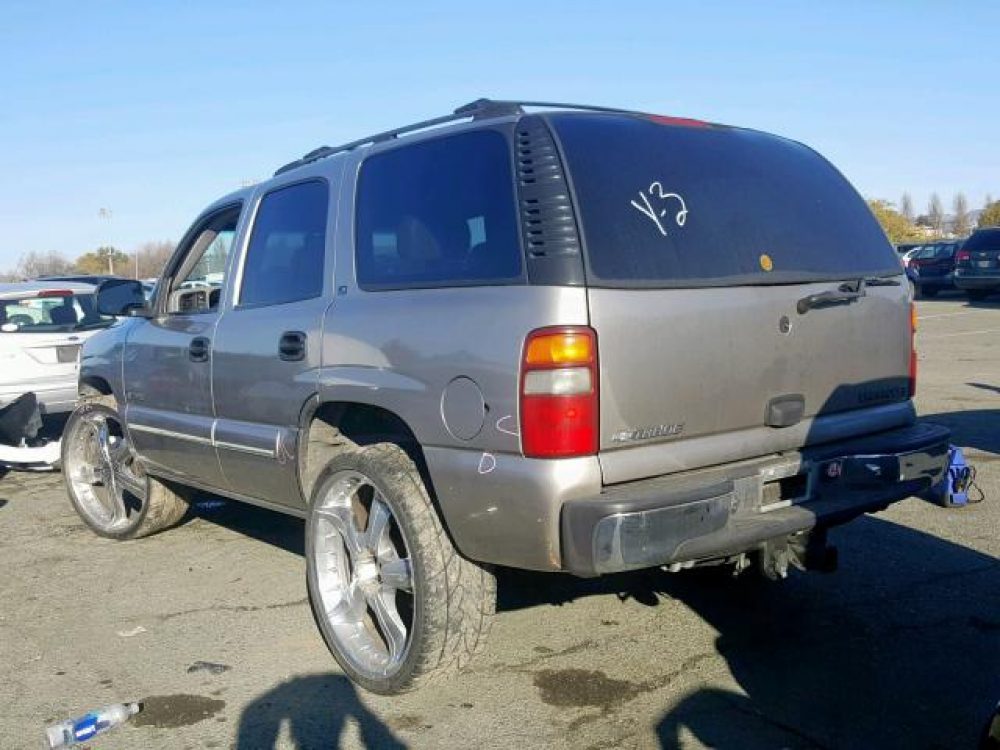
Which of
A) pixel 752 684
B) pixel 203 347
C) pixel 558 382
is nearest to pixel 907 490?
pixel 752 684

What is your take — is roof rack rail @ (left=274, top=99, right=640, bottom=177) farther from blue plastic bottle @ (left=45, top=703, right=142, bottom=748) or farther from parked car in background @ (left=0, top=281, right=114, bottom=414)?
parked car in background @ (left=0, top=281, right=114, bottom=414)

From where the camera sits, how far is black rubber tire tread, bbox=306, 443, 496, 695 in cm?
360

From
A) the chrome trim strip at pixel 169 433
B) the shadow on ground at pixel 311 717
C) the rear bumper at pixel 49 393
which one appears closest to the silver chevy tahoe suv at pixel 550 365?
the shadow on ground at pixel 311 717

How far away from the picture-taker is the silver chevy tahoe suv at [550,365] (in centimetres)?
324

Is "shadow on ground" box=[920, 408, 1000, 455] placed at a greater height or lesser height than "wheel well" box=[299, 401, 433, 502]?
lesser

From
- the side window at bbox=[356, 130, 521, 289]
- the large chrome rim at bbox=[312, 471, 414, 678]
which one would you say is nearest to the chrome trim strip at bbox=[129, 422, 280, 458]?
the large chrome rim at bbox=[312, 471, 414, 678]

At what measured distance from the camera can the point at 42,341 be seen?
29.9 ft

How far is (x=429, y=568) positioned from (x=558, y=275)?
1.15 metres

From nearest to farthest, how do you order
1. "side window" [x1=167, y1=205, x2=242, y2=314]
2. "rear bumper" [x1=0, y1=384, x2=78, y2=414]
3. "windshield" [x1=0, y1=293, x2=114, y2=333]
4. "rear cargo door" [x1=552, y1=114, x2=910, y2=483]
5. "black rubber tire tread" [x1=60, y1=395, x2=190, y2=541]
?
"rear cargo door" [x1=552, y1=114, x2=910, y2=483] → "side window" [x1=167, y1=205, x2=242, y2=314] → "black rubber tire tread" [x1=60, y1=395, x2=190, y2=541] → "rear bumper" [x1=0, y1=384, x2=78, y2=414] → "windshield" [x1=0, y1=293, x2=114, y2=333]

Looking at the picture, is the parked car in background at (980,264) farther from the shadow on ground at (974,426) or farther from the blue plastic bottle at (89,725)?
the blue plastic bottle at (89,725)

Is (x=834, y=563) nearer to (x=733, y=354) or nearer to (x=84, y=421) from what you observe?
(x=733, y=354)

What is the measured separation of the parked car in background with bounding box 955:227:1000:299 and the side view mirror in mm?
22066

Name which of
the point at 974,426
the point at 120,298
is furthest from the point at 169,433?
the point at 974,426

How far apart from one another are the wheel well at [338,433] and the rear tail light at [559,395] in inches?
36.3
